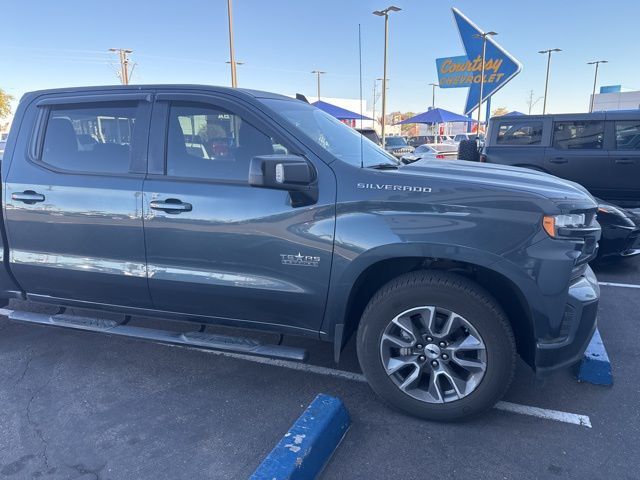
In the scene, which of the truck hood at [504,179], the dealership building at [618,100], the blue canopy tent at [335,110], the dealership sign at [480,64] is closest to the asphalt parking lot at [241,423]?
the truck hood at [504,179]

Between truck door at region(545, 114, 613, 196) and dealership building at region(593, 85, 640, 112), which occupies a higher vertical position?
dealership building at region(593, 85, 640, 112)

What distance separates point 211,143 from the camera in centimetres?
305

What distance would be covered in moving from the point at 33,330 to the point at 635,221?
6.27 metres

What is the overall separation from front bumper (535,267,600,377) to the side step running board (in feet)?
4.38

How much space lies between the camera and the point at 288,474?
211cm

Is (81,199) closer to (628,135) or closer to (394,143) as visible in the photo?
(628,135)

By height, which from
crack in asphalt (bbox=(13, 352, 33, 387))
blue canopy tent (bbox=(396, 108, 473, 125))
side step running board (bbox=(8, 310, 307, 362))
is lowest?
crack in asphalt (bbox=(13, 352, 33, 387))

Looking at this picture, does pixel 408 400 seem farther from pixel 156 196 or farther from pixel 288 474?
pixel 156 196

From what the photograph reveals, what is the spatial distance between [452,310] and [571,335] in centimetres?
65

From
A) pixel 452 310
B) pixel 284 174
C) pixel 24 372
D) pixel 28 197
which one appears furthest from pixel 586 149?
pixel 24 372

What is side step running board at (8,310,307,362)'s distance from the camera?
2.94m

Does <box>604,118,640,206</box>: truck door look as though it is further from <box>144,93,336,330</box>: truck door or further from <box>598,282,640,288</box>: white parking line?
<box>144,93,336,330</box>: truck door

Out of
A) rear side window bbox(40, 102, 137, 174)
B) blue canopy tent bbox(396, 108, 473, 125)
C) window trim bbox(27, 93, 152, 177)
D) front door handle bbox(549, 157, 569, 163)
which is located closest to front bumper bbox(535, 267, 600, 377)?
window trim bbox(27, 93, 152, 177)

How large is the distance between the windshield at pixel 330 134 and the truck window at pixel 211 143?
0.77 feet
